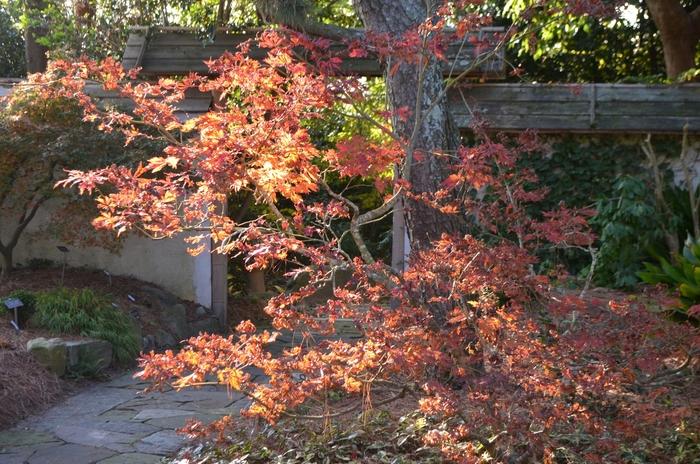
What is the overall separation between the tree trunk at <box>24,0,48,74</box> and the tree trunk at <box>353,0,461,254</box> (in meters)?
11.3

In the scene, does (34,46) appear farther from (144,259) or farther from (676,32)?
(676,32)

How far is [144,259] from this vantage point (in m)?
11.2

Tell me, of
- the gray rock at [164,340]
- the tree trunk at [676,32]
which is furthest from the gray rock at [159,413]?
the tree trunk at [676,32]

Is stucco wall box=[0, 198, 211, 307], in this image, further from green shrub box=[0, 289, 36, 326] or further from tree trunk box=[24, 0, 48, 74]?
tree trunk box=[24, 0, 48, 74]

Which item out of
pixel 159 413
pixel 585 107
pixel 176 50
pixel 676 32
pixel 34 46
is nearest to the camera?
pixel 159 413

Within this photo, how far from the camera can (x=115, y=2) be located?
14.8 m

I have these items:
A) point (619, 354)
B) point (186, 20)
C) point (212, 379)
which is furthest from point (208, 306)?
point (619, 354)

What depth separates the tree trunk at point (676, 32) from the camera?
1393 centimetres

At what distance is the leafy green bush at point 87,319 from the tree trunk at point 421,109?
3.64 meters

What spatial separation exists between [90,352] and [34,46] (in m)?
11.0

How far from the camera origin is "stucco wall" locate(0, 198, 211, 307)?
11117 millimetres

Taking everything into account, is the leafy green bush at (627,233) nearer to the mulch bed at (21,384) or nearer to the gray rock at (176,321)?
the gray rock at (176,321)

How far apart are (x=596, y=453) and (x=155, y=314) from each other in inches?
261

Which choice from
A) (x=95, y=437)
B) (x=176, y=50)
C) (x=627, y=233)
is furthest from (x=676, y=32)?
(x=95, y=437)
